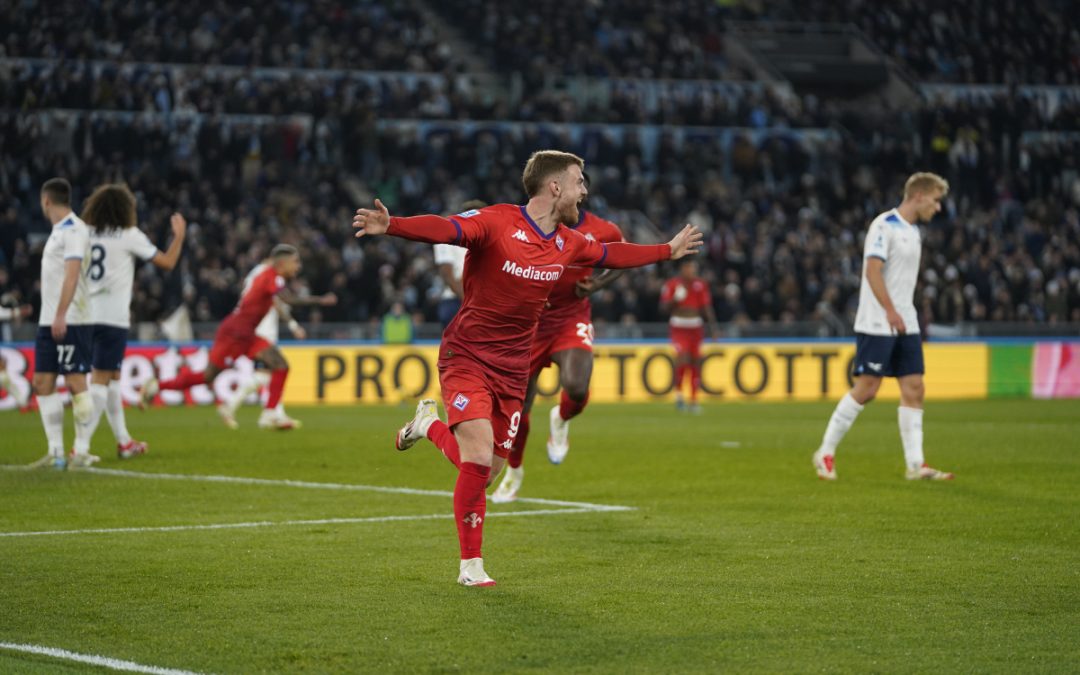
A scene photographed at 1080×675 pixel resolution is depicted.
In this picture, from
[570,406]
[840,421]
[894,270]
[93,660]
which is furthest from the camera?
[840,421]

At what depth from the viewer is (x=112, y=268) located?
536 inches

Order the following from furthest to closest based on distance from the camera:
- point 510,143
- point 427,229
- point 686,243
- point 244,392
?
1. point 510,143
2. point 244,392
3. point 686,243
4. point 427,229

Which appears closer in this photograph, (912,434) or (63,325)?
(63,325)

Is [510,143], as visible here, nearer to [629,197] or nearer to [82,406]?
[629,197]

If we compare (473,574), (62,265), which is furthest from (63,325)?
(473,574)

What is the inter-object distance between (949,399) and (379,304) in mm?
11318

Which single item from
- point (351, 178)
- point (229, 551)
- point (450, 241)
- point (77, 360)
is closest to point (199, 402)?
point (351, 178)

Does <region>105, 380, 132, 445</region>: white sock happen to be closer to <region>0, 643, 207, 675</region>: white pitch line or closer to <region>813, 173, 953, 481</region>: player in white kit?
<region>813, 173, 953, 481</region>: player in white kit

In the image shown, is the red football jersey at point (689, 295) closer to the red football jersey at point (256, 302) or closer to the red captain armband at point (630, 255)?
the red football jersey at point (256, 302)

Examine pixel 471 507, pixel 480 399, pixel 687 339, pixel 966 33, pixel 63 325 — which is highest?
pixel 966 33

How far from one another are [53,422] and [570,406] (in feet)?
16.6

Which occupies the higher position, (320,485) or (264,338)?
(264,338)

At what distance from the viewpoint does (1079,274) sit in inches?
1367

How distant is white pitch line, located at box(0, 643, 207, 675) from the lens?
5613mm
